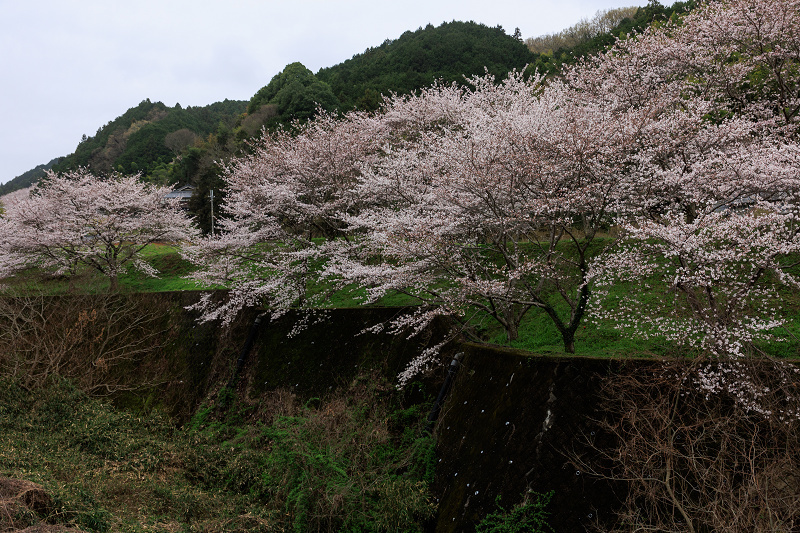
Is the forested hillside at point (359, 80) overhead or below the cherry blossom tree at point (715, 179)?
overhead

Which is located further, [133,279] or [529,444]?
[133,279]

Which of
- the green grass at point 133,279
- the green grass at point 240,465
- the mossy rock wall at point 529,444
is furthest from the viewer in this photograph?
the green grass at point 133,279

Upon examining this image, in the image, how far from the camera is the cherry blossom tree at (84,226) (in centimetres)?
2119

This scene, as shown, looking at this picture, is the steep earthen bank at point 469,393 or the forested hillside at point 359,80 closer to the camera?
the steep earthen bank at point 469,393

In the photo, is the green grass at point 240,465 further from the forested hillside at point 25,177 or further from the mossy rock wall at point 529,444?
the forested hillside at point 25,177

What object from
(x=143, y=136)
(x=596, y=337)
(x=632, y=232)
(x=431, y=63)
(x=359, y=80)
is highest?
(x=143, y=136)

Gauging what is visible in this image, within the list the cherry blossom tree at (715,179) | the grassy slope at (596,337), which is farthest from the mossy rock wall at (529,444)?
the cherry blossom tree at (715,179)

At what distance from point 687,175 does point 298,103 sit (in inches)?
1186

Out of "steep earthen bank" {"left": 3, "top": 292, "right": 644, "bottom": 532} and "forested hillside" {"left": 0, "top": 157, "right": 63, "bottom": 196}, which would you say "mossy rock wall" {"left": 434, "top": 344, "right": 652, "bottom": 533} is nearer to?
"steep earthen bank" {"left": 3, "top": 292, "right": 644, "bottom": 532}

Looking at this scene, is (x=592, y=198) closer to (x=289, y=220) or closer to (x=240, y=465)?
(x=240, y=465)

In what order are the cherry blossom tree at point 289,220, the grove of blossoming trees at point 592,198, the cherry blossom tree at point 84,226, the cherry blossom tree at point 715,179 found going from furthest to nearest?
the cherry blossom tree at point 84,226, the cherry blossom tree at point 289,220, the grove of blossoming trees at point 592,198, the cherry blossom tree at point 715,179

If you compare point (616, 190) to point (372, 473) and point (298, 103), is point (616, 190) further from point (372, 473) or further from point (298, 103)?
point (298, 103)

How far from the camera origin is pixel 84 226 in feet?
70.2

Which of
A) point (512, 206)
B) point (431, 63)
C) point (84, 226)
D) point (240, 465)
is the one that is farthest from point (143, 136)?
point (512, 206)
